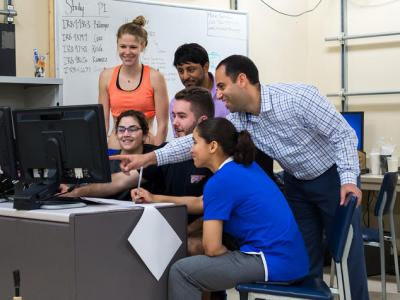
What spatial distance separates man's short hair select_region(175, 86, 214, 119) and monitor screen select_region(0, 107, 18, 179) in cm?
74

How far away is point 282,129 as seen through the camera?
275 cm

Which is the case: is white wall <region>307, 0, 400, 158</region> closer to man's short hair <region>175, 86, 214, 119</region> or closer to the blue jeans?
the blue jeans

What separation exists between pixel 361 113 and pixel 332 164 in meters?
2.36

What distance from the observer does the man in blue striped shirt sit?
2.67 m

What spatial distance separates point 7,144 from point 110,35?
198cm

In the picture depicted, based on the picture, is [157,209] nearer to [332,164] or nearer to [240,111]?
[240,111]

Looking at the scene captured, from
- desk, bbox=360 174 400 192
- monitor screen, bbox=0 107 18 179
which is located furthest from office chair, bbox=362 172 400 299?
monitor screen, bbox=0 107 18 179

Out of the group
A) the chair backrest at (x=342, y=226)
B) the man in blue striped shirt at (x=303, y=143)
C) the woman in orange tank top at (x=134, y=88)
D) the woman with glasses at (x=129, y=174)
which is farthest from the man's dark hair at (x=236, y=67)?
the woman in orange tank top at (x=134, y=88)

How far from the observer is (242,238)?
2379 millimetres

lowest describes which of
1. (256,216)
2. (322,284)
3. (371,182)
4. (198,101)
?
(322,284)

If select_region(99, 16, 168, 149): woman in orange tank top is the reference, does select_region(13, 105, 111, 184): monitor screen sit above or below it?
below

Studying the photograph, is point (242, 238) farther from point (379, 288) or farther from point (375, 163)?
point (375, 163)

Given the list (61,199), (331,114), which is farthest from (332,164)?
(61,199)

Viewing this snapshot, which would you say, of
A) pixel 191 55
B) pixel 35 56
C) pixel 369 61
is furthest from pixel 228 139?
pixel 369 61
